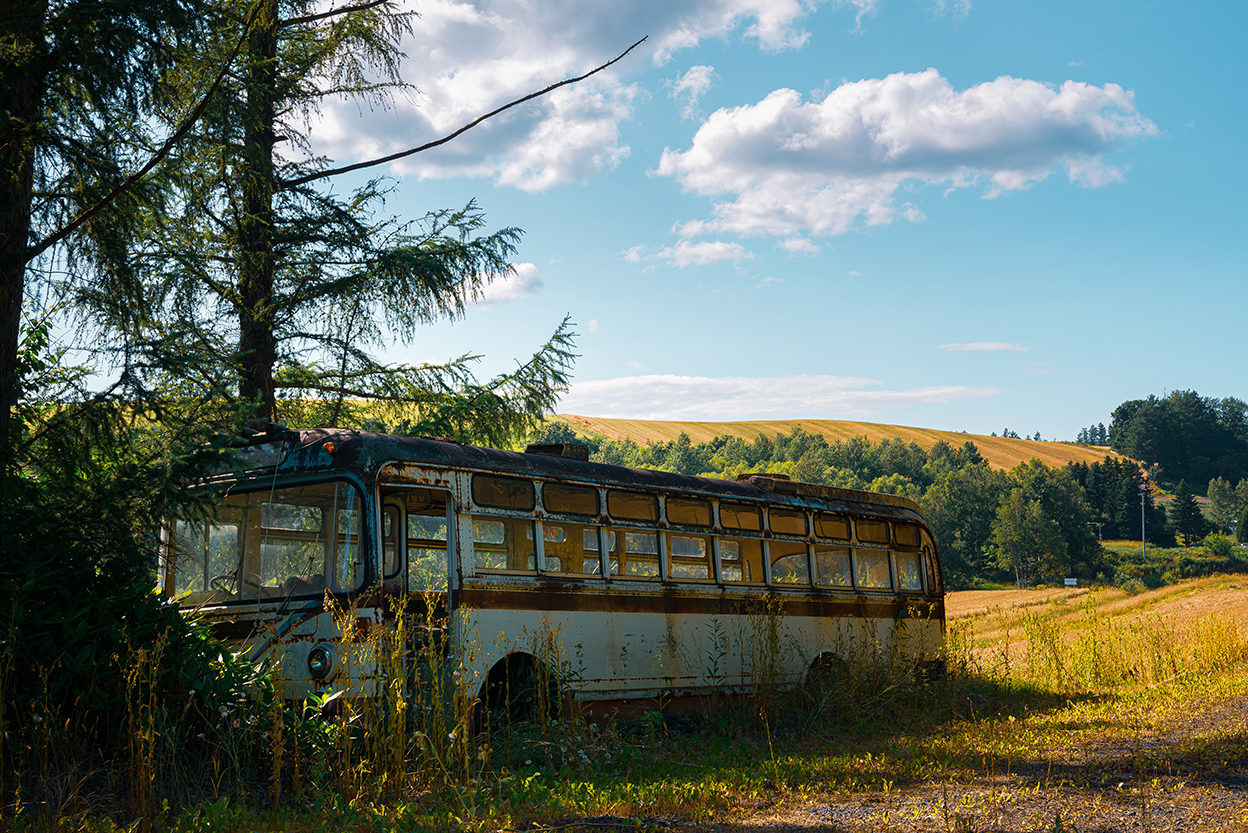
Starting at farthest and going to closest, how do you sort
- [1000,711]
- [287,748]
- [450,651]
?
[1000,711], [450,651], [287,748]

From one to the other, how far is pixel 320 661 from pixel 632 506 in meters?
3.64

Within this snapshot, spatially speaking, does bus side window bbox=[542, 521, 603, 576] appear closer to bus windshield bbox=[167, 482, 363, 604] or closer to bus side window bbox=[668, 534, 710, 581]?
bus side window bbox=[668, 534, 710, 581]

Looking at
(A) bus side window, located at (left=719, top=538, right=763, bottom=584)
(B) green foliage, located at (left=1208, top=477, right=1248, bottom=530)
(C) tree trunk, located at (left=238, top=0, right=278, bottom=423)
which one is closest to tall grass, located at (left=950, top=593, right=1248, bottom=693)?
(A) bus side window, located at (left=719, top=538, right=763, bottom=584)

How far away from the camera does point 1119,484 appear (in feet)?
394

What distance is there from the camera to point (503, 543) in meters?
8.34

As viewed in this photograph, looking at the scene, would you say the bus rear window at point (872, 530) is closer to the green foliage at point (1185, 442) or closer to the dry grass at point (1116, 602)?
the dry grass at point (1116, 602)

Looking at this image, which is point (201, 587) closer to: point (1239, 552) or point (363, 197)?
point (363, 197)

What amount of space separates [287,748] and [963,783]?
14.8 ft

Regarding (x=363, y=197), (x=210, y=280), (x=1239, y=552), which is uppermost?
(x=363, y=197)

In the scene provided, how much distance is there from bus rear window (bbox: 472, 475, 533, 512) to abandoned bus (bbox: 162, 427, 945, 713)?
0.01 metres

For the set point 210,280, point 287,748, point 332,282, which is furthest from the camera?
point 332,282

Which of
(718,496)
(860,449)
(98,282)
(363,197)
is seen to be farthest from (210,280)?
(860,449)

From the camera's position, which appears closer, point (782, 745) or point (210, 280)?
point (782, 745)

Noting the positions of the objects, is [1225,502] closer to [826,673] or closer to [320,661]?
[826,673]
